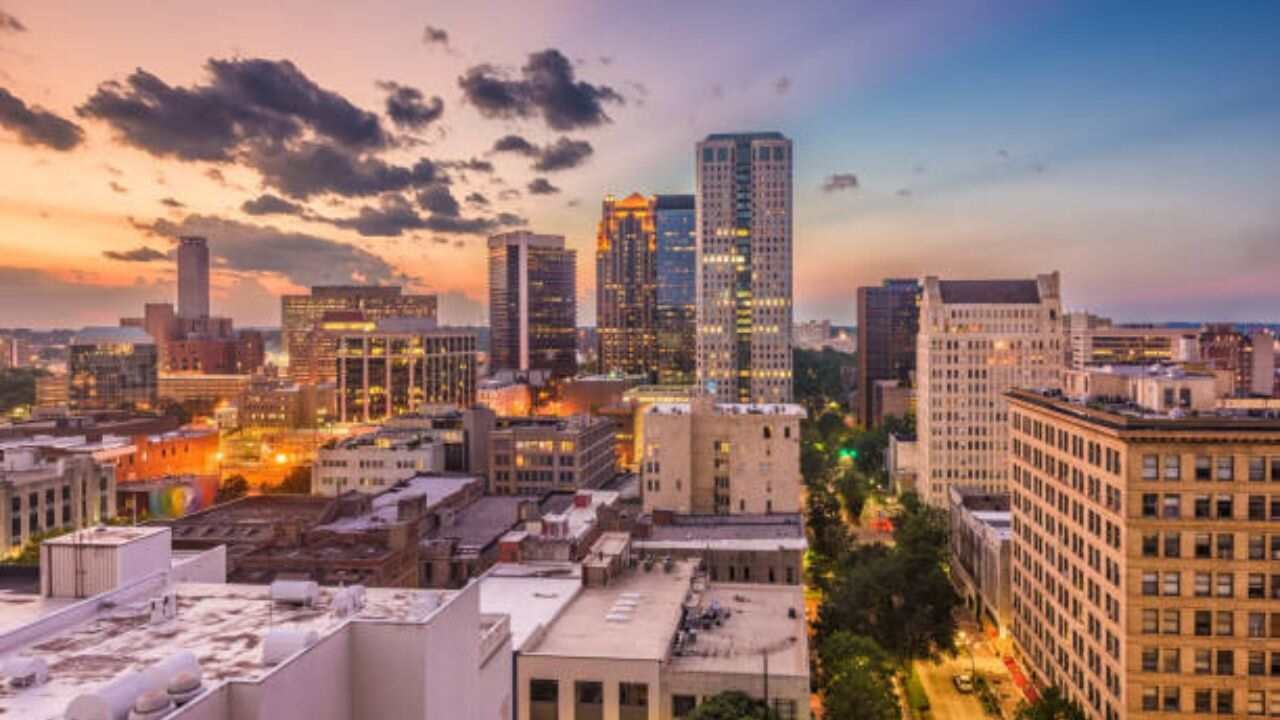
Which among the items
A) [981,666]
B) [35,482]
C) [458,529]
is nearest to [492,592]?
[458,529]

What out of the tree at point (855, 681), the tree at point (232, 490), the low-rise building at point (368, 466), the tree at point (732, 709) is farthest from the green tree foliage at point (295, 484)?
the tree at point (732, 709)

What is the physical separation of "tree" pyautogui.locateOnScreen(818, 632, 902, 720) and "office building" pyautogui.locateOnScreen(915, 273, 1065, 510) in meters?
99.2

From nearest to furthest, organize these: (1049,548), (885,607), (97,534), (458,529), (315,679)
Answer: (315,679), (97,534), (1049,548), (885,607), (458,529)

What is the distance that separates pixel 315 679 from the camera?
32562 millimetres

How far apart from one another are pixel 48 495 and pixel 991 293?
159 meters

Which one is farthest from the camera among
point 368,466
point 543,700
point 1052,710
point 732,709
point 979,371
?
point 979,371

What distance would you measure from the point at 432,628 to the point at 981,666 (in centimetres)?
8482

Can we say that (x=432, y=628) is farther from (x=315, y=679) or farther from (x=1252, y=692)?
(x=1252, y=692)

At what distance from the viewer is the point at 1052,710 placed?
77438 mm

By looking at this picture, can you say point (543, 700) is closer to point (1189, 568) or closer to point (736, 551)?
point (736, 551)

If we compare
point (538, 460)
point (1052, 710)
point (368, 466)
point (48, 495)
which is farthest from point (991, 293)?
point (48, 495)

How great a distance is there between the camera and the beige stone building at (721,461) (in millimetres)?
125625

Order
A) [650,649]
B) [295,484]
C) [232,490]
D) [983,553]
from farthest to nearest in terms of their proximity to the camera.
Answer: [295,484] < [232,490] < [983,553] < [650,649]

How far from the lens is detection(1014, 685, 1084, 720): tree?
76.4m
